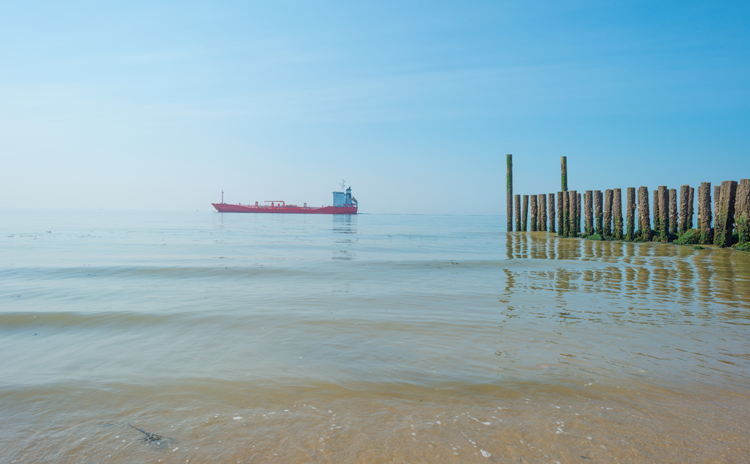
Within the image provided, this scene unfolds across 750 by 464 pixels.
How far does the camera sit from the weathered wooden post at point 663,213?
1612 cm

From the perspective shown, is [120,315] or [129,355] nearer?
[129,355]

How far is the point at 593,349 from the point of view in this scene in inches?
154

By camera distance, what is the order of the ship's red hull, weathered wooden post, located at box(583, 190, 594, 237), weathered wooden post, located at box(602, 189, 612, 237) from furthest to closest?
the ship's red hull → weathered wooden post, located at box(583, 190, 594, 237) → weathered wooden post, located at box(602, 189, 612, 237)

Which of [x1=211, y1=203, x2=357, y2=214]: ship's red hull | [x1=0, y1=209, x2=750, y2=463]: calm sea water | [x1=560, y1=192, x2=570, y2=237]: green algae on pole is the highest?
[x1=211, y1=203, x2=357, y2=214]: ship's red hull

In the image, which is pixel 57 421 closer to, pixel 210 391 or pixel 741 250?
pixel 210 391

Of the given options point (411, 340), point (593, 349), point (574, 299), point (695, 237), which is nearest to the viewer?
point (593, 349)

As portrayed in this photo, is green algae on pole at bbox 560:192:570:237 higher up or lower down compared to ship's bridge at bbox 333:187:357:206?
lower down

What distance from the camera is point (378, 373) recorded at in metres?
3.37

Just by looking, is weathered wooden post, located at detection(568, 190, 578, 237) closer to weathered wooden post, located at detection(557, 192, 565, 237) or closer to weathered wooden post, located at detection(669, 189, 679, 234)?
weathered wooden post, located at detection(557, 192, 565, 237)

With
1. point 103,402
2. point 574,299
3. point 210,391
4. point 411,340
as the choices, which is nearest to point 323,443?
point 210,391

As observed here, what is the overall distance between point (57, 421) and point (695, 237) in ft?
60.7

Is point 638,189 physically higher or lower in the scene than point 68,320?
higher

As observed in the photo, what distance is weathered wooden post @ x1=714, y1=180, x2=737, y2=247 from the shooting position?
1356 centimetres

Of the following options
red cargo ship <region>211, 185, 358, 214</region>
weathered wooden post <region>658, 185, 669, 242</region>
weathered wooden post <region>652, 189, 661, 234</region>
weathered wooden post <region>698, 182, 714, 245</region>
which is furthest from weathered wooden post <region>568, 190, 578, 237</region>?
red cargo ship <region>211, 185, 358, 214</region>
